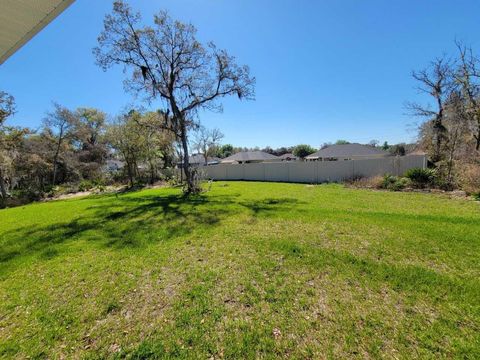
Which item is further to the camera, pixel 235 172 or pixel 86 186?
pixel 235 172

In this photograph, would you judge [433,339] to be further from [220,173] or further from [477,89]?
[220,173]

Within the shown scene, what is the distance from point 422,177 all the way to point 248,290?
11.0 metres

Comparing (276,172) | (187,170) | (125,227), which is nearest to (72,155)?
(187,170)

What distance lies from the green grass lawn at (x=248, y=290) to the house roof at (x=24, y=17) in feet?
10.8

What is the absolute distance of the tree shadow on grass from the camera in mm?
4645

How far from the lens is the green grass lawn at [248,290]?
6.75ft

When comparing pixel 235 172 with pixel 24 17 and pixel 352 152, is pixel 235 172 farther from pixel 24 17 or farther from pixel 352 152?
pixel 24 17

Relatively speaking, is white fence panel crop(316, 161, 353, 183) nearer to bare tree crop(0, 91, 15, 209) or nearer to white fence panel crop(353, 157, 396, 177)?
white fence panel crop(353, 157, 396, 177)

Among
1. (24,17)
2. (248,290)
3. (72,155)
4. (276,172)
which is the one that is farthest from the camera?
(72,155)

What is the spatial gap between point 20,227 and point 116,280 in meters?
5.22

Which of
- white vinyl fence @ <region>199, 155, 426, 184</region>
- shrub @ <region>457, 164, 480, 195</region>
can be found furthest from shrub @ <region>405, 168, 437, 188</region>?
white vinyl fence @ <region>199, 155, 426, 184</region>

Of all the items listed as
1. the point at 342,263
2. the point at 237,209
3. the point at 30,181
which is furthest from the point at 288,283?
the point at 30,181

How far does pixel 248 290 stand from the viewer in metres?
2.87

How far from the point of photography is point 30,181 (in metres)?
20.5
